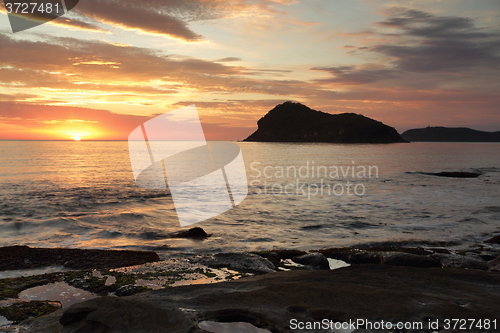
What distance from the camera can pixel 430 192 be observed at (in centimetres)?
2478

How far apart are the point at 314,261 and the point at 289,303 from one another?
3.49 metres

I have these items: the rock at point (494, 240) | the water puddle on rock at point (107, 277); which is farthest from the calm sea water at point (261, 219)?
the water puddle on rock at point (107, 277)

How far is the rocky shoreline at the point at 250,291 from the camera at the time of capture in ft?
15.9

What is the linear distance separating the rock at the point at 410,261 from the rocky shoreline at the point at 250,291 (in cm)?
3

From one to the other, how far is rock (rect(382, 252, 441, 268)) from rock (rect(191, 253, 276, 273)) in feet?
10.7

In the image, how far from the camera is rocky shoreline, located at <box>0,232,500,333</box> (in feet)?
15.9

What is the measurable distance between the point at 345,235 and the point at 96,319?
10.5 metres

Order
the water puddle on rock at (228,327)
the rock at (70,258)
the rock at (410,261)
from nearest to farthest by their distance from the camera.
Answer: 1. the water puddle on rock at (228,327)
2. the rock at (410,261)
3. the rock at (70,258)

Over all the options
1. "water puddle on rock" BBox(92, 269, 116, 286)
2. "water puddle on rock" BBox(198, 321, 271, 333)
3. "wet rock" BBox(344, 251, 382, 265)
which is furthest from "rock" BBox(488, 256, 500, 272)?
"water puddle on rock" BBox(92, 269, 116, 286)

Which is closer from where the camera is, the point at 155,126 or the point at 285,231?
the point at 155,126

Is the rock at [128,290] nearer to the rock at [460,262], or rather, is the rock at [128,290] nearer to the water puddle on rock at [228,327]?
the water puddle on rock at [228,327]

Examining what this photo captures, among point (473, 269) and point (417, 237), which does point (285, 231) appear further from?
point (473, 269)

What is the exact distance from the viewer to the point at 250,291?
602 centimetres

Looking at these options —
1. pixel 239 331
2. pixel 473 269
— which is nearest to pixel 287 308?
pixel 239 331
